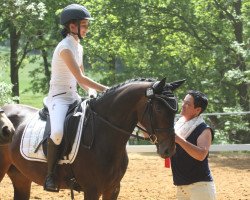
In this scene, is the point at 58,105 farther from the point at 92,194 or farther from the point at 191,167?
the point at 191,167

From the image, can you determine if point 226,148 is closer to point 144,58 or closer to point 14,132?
point 144,58

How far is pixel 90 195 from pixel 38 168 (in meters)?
0.93

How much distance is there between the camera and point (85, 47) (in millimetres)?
22906

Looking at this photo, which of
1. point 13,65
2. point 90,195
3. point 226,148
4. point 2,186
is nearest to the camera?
point 90,195

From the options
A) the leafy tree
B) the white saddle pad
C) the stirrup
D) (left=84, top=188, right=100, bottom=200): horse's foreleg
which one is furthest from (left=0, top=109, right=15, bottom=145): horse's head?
the leafy tree

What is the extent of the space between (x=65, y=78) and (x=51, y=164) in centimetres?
93

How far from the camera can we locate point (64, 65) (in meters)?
5.68

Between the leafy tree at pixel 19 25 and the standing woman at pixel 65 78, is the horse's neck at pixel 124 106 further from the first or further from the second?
the leafy tree at pixel 19 25

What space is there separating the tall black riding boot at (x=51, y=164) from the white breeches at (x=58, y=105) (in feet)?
0.26

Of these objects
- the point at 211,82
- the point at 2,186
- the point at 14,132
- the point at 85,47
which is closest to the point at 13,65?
the point at 85,47

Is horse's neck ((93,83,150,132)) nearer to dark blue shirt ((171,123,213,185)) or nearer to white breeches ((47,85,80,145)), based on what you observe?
white breeches ((47,85,80,145))

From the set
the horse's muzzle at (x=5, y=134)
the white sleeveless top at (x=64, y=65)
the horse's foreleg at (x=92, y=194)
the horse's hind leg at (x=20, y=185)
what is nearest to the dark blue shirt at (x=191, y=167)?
the horse's foreleg at (x=92, y=194)

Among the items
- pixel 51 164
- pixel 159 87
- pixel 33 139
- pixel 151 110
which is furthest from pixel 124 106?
pixel 33 139

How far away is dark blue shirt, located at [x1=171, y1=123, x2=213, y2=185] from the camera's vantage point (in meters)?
5.21
